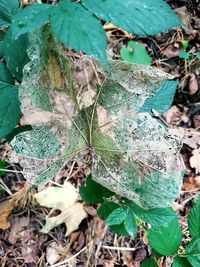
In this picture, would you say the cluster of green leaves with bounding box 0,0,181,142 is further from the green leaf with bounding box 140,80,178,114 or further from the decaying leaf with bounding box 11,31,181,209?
the green leaf with bounding box 140,80,178,114

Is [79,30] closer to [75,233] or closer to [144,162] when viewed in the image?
[144,162]

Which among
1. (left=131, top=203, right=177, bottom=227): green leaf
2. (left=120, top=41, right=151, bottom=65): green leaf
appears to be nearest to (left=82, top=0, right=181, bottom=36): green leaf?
(left=131, top=203, right=177, bottom=227): green leaf

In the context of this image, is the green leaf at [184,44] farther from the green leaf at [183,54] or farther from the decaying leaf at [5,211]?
the decaying leaf at [5,211]

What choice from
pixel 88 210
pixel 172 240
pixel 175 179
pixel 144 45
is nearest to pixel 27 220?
pixel 88 210

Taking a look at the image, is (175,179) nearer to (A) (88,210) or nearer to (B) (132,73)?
(B) (132,73)

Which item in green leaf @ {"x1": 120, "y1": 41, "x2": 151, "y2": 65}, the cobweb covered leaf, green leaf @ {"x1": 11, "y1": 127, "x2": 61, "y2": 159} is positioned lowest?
green leaf @ {"x1": 120, "y1": 41, "x2": 151, "y2": 65}

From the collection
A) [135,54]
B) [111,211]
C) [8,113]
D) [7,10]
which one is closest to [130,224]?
[111,211]

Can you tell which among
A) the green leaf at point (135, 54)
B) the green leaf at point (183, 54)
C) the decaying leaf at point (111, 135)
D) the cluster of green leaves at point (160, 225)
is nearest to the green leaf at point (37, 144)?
the decaying leaf at point (111, 135)
